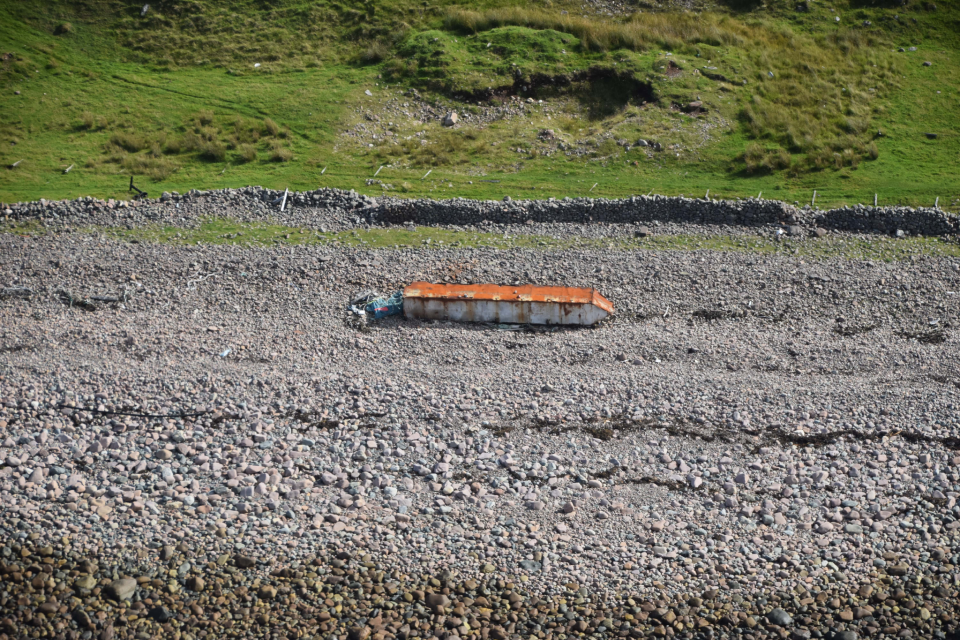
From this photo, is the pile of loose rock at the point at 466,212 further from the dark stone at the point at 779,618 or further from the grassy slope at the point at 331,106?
the dark stone at the point at 779,618

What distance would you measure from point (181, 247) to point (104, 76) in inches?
658

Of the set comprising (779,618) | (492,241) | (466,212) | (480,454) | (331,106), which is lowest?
(779,618)

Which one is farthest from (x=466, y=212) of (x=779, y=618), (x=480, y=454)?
(x=779, y=618)

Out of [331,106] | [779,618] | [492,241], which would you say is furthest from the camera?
[331,106]

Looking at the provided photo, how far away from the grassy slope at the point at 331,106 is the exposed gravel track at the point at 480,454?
5.89 meters

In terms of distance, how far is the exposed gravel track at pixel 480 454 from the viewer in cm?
1289

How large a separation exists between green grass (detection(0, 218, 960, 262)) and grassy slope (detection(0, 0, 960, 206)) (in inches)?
112

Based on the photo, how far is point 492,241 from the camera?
2373 centimetres

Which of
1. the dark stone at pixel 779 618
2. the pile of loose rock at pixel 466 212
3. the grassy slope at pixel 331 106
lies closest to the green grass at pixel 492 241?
the pile of loose rock at pixel 466 212

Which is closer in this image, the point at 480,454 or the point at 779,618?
the point at 779,618

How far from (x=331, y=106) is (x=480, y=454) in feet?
68.1

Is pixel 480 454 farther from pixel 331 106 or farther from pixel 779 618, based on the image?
pixel 331 106

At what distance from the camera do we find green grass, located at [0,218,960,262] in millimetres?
23109

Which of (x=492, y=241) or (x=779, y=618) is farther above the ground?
(x=492, y=241)
